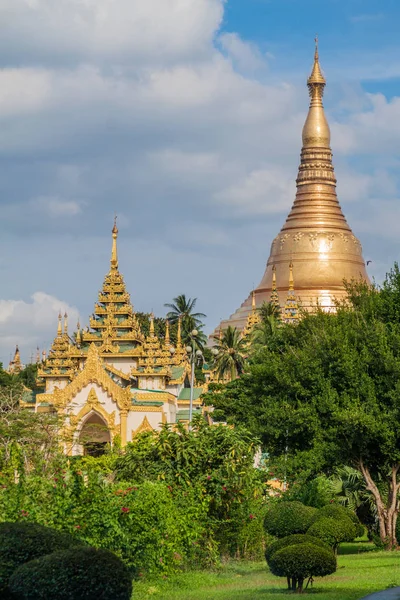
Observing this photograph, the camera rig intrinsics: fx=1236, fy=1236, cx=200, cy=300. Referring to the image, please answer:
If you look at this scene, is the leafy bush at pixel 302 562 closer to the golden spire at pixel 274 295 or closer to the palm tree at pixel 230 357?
the palm tree at pixel 230 357

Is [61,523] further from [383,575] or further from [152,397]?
[152,397]

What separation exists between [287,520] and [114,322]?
47440 mm

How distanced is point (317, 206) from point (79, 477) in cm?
7756

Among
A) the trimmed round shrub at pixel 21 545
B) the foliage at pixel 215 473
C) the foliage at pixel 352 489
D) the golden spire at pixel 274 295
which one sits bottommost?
the trimmed round shrub at pixel 21 545

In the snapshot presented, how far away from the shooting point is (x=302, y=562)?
19.0m

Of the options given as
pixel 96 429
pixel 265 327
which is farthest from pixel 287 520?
pixel 265 327

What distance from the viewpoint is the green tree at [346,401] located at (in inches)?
1233

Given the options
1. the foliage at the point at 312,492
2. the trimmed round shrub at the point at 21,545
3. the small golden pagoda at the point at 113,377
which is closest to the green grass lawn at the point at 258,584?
the trimmed round shrub at the point at 21,545

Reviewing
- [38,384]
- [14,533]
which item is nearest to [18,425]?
[14,533]

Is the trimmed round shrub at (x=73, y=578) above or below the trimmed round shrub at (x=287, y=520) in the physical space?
below

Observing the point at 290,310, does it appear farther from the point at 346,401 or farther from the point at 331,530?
the point at 331,530

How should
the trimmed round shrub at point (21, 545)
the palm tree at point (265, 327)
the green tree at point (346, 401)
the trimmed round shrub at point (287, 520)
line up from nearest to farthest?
the trimmed round shrub at point (21, 545) < the trimmed round shrub at point (287, 520) < the green tree at point (346, 401) < the palm tree at point (265, 327)

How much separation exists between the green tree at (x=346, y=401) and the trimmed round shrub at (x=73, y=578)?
1665 cm

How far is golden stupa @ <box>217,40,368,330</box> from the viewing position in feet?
307
